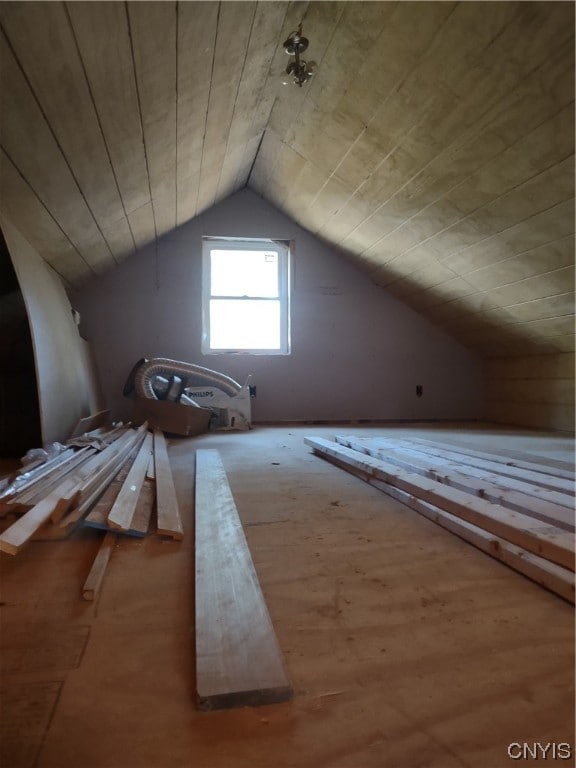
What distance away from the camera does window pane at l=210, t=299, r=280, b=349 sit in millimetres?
5715

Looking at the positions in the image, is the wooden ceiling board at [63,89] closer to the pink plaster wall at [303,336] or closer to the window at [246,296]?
the pink plaster wall at [303,336]

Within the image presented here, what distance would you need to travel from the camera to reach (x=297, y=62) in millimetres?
3160

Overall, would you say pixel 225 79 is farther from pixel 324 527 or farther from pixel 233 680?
pixel 233 680

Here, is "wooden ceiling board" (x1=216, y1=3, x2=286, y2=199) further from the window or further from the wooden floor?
the wooden floor

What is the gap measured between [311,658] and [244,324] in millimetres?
5113

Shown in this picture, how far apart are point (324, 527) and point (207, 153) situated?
11.2 ft

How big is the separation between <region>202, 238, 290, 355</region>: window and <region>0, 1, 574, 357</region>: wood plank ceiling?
3.05 feet

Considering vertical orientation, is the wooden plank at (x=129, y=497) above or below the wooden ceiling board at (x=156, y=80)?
below

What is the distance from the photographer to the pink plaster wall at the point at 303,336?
17.5 ft

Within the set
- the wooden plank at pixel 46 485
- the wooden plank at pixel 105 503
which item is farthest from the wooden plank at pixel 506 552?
the wooden plank at pixel 46 485

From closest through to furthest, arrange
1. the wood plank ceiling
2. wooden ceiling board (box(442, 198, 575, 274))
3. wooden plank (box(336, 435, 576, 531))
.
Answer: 1. wooden plank (box(336, 435, 576, 531))
2. the wood plank ceiling
3. wooden ceiling board (box(442, 198, 575, 274))

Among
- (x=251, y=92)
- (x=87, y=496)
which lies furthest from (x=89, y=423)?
(x=251, y=92)

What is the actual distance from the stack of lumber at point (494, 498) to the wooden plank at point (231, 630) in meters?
0.73

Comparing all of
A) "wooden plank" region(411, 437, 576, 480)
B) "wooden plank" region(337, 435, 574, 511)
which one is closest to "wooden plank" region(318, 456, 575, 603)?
"wooden plank" region(337, 435, 574, 511)
